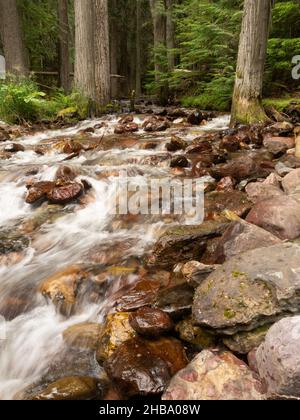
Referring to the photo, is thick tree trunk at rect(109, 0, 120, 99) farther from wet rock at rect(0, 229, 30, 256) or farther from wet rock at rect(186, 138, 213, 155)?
wet rock at rect(0, 229, 30, 256)

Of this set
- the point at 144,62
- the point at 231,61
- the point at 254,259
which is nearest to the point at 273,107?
A: the point at 231,61

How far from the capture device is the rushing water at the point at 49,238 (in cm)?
278

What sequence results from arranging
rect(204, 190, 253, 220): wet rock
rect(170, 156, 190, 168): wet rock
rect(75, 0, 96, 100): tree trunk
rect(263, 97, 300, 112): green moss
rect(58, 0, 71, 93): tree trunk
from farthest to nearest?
rect(58, 0, 71, 93): tree trunk < rect(75, 0, 96, 100): tree trunk < rect(263, 97, 300, 112): green moss < rect(170, 156, 190, 168): wet rock < rect(204, 190, 253, 220): wet rock

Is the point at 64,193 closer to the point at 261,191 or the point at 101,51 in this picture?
the point at 261,191

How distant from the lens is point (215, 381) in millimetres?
1967

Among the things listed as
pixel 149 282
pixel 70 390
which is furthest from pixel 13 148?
pixel 70 390

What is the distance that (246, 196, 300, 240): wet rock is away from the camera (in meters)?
3.36

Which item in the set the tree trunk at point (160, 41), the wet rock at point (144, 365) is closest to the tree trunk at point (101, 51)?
the tree trunk at point (160, 41)

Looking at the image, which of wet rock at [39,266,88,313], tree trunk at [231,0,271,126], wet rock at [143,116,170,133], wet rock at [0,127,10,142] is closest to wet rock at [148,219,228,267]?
wet rock at [39,266,88,313]

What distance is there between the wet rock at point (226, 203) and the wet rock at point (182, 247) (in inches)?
23.8

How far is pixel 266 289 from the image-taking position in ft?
7.47

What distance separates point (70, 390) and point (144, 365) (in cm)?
49

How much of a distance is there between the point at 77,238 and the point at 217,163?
2.96 m

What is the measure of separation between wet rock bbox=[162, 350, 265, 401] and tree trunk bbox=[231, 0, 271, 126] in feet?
23.2
